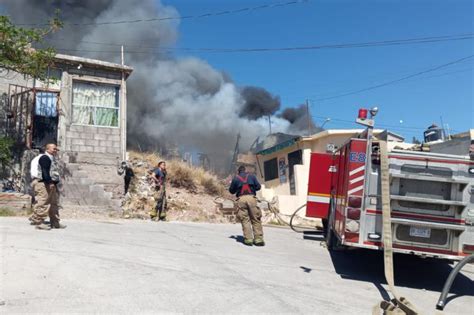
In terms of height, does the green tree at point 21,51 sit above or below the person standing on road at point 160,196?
above

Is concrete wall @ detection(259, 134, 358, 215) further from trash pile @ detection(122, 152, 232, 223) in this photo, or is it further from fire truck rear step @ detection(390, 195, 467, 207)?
fire truck rear step @ detection(390, 195, 467, 207)

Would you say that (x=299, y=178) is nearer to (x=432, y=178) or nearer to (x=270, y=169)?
(x=270, y=169)

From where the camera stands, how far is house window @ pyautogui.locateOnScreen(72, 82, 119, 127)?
15.4m

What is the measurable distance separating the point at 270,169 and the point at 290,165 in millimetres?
2414

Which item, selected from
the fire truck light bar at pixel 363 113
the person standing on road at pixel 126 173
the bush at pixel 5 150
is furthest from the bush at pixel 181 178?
the fire truck light bar at pixel 363 113

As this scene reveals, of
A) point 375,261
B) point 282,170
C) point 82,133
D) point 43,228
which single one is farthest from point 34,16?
point 375,261

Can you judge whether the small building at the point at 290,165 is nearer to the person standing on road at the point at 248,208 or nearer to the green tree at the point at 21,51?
the person standing on road at the point at 248,208

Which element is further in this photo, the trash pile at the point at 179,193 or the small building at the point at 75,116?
the small building at the point at 75,116

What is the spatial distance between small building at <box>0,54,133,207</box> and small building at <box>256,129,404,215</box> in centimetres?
586

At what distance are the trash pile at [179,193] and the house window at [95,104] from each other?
6.39 feet

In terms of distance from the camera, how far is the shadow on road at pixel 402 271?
22.3 ft

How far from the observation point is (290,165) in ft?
72.3

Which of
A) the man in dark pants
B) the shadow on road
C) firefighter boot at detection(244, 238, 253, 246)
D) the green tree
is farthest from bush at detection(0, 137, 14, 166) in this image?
the shadow on road

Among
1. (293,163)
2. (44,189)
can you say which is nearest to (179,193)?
(293,163)
